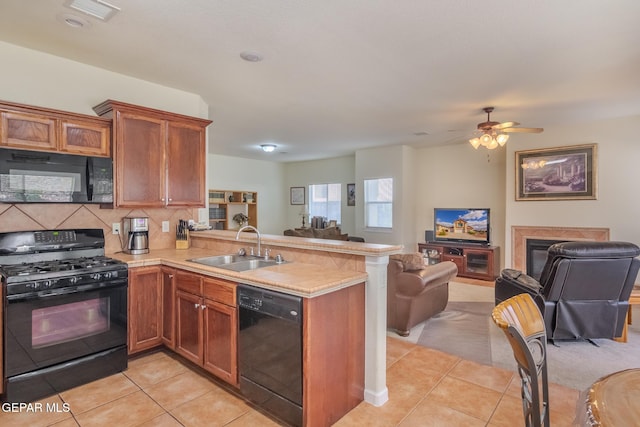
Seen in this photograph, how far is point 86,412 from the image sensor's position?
2242 mm

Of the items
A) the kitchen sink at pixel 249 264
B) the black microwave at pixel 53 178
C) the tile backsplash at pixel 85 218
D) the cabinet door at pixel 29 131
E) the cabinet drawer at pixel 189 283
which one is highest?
the cabinet door at pixel 29 131

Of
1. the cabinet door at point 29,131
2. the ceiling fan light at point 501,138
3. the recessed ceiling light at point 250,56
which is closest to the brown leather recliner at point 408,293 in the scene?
the ceiling fan light at point 501,138

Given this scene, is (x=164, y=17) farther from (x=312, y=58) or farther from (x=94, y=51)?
(x=312, y=58)

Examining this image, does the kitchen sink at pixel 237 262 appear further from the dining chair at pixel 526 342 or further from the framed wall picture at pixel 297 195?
the framed wall picture at pixel 297 195

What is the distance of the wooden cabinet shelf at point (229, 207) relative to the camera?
27.0 feet

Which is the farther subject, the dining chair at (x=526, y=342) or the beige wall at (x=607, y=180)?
the beige wall at (x=607, y=180)

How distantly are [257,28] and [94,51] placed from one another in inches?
58.9

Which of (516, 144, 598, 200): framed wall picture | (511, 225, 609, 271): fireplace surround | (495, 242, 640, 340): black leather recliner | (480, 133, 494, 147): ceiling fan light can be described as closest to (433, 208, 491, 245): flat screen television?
(511, 225, 609, 271): fireplace surround

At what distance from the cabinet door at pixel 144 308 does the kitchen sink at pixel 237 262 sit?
1.52 feet

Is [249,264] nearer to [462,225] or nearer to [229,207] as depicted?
[462,225]

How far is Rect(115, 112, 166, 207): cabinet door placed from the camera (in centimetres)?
304

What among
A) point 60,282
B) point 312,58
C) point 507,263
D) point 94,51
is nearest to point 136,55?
point 94,51

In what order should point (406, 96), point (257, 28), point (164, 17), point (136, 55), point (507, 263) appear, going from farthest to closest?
point (507, 263) < point (406, 96) < point (136, 55) < point (257, 28) < point (164, 17)

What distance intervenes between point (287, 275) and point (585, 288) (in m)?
2.97
